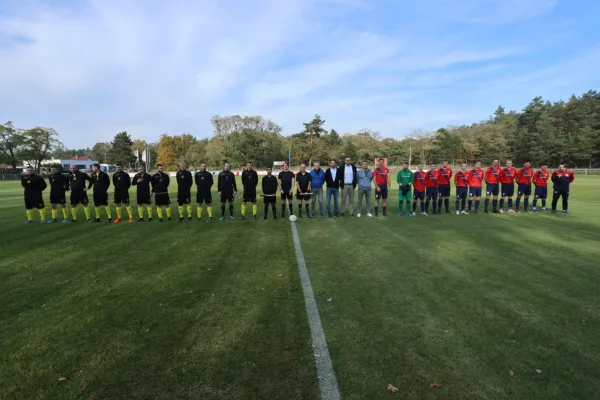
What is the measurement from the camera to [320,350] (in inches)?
128

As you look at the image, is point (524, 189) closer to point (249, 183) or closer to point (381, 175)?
point (381, 175)

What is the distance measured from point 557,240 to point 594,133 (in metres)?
68.5

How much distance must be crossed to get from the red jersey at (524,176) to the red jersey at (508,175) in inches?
12.8

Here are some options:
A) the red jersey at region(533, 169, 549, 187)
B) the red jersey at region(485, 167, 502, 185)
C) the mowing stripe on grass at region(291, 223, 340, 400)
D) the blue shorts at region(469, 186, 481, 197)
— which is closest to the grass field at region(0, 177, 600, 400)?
the mowing stripe on grass at region(291, 223, 340, 400)

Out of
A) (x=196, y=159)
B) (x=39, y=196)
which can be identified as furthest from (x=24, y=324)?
(x=196, y=159)

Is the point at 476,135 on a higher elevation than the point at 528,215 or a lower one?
higher

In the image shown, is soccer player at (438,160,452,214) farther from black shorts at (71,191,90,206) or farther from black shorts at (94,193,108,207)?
black shorts at (71,191,90,206)

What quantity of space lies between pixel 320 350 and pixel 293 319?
708mm

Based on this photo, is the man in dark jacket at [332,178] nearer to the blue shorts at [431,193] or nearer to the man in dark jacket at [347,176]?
the man in dark jacket at [347,176]

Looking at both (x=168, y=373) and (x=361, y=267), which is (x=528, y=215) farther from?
(x=168, y=373)

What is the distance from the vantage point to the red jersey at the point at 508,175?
470 inches

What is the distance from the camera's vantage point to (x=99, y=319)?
396 centimetres

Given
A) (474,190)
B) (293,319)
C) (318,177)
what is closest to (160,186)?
(318,177)

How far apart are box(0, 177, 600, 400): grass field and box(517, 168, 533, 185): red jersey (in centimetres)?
517
